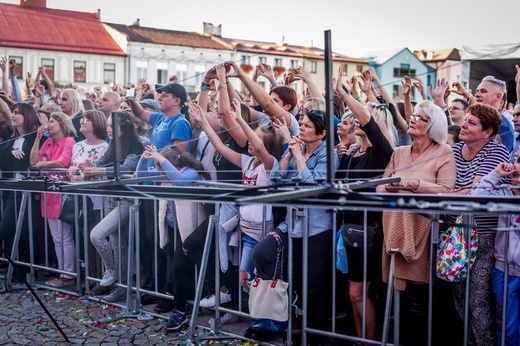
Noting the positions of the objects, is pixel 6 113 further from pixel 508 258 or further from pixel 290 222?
pixel 508 258

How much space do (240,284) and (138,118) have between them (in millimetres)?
2771

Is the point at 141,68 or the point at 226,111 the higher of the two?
the point at 141,68

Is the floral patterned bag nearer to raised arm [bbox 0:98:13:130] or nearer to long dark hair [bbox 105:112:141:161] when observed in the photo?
long dark hair [bbox 105:112:141:161]

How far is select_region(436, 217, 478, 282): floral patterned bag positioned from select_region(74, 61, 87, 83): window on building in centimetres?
4445

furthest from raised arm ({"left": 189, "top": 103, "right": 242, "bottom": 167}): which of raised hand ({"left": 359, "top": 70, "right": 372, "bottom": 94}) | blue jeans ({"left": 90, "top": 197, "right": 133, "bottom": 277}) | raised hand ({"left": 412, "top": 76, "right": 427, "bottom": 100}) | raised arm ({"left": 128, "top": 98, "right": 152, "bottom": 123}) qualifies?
raised hand ({"left": 412, "top": 76, "right": 427, "bottom": 100})

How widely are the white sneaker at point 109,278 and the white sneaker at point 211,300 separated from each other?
1127 millimetres

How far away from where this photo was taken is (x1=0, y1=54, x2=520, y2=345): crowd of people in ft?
13.5

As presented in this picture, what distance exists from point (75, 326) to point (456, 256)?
10.9ft

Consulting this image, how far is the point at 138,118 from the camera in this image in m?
6.88

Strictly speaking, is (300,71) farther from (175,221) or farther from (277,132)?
(175,221)

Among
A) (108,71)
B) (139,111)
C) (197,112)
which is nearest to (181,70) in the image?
(108,71)

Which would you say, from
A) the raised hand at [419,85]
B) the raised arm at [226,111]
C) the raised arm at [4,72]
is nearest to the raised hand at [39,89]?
the raised arm at [4,72]

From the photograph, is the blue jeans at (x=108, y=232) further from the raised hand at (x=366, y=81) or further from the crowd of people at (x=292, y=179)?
the raised hand at (x=366, y=81)

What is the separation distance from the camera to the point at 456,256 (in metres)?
3.96
